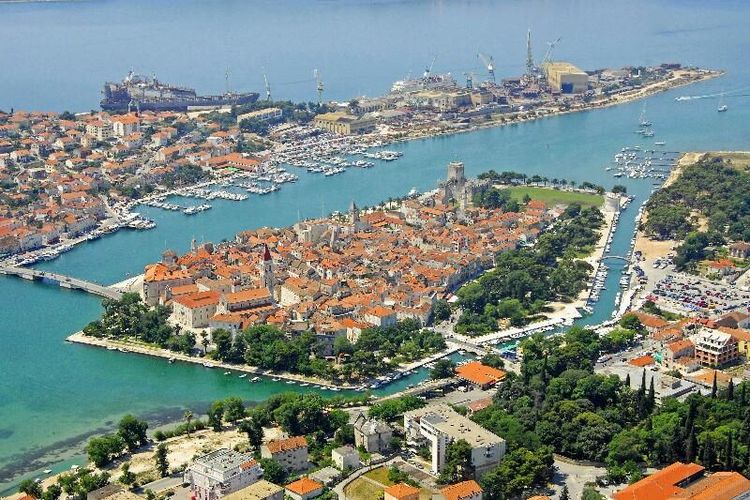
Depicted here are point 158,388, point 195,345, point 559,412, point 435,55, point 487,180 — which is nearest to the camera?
point 559,412

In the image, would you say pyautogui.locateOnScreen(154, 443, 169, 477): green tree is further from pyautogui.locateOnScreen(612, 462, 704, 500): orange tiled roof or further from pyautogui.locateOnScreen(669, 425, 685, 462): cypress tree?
pyautogui.locateOnScreen(669, 425, 685, 462): cypress tree

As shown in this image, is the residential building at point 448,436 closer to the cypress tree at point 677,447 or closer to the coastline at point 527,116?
the cypress tree at point 677,447

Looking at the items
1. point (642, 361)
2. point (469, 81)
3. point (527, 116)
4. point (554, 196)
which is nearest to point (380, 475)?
point (642, 361)

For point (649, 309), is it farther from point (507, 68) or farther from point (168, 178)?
point (507, 68)

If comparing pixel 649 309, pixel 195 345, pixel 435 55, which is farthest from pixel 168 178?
pixel 435 55

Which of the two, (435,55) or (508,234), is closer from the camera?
(508,234)

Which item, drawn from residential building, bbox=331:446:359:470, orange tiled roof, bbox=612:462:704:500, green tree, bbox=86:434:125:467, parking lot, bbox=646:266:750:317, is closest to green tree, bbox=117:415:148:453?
green tree, bbox=86:434:125:467
